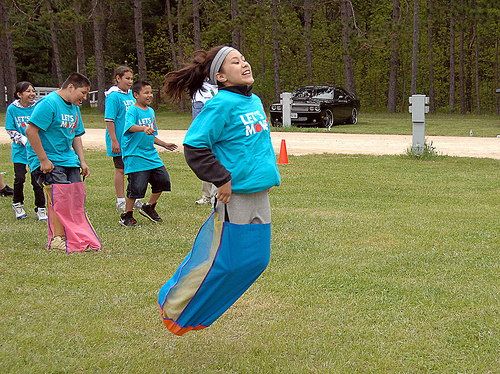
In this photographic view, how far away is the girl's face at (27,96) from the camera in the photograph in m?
7.85

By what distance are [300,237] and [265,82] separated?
97.7 ft

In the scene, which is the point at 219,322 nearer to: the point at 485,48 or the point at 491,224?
the point at 491,224

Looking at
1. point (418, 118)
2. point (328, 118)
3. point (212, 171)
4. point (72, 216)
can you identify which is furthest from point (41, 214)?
point (328, 118)

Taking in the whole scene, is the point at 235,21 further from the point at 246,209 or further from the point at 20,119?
the point at 246,209

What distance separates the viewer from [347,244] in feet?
19.8

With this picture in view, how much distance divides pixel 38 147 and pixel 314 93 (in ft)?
61.2

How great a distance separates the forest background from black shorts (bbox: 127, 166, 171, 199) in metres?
21.1

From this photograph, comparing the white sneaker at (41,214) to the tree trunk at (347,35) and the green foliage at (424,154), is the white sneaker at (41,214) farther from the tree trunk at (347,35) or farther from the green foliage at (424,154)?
the tree trunk at (347,35)

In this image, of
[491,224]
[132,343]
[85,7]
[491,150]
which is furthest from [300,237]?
[85,7]

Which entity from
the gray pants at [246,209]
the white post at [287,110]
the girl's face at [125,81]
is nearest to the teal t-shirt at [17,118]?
the girl's face at [125,81]

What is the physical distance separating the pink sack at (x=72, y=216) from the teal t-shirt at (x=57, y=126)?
0.90ft

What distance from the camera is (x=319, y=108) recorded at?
22.1 meters

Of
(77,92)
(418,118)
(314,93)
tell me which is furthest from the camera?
(314,93)

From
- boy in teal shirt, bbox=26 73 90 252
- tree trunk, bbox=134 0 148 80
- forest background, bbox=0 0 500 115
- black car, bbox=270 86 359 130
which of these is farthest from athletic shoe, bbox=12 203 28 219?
tree trunk, bbox=134 0 148 80
